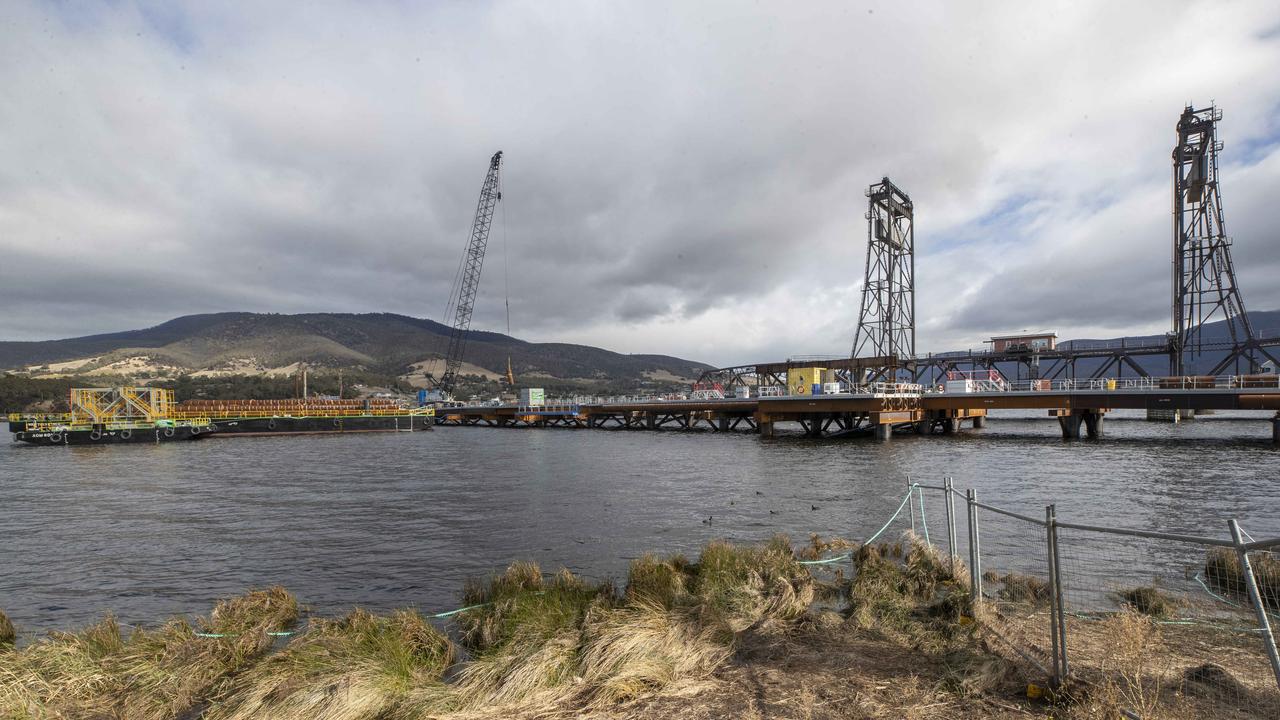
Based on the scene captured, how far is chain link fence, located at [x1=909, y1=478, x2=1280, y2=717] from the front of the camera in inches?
187

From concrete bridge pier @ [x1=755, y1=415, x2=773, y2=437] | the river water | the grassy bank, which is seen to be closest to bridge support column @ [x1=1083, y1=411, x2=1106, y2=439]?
the river water

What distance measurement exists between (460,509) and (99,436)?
53619 millimetres

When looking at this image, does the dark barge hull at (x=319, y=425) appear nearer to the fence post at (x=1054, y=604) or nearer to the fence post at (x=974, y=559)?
the fence post at (x=974, y=559)

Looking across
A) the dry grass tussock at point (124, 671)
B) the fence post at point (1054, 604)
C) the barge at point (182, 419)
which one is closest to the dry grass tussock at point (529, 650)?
the dry grass tussock at point (124, 671)

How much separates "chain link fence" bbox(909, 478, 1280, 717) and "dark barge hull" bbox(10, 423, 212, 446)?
6584 centimetres

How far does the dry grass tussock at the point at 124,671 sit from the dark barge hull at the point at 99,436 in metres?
60.3

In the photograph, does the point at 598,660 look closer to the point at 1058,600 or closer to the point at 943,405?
the point at 1058,600

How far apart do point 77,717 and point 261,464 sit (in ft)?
108

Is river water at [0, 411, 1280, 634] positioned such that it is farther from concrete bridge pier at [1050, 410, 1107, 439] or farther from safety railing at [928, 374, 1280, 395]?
safety railing at [928, 374, 1280, 395]

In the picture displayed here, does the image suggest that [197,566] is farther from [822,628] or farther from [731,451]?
[731,451]

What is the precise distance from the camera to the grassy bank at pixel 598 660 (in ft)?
17.4

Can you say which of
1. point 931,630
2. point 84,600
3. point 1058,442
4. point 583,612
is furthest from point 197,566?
point 1058,442

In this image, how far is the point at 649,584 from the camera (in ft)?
29.4

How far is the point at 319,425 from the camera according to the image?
67.8 metres
